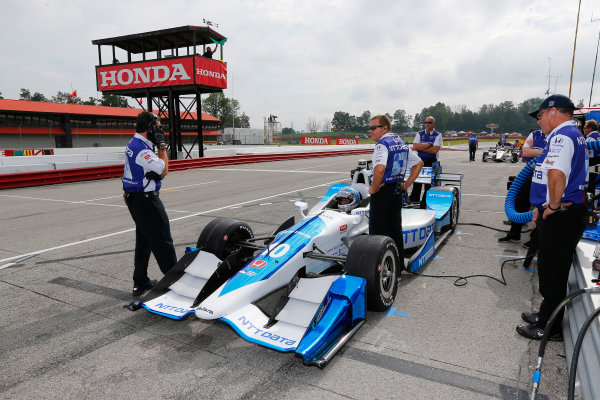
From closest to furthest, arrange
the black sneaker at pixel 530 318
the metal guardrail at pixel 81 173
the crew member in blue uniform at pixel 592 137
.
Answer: the black sneaker at pixel 530 318
the crew member in blue uniform at pixel 592 137
the metal guardrail at pixel 81 173

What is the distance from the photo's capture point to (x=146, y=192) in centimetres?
410

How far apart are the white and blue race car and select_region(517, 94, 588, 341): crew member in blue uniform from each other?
50.9 inches

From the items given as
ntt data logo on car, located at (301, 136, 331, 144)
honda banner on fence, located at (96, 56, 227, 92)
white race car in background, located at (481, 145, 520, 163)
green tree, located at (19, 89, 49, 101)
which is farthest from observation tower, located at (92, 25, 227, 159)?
green tree, located at (19, 89, 49, 101)

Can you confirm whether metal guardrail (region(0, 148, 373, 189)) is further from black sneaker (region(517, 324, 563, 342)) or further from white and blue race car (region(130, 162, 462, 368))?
black sneaker (region(517, 324, 563, 342))

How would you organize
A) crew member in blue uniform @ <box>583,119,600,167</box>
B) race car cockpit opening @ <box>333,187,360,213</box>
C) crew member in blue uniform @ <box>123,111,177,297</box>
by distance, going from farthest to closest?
1. crew member in blue uniform @ <box>583,119,600,167</box>
2. race car cockpit opening @ <box>333,187,360,213</box>
3. crew member in blue uniform @ <box>123,111,177,297</box>

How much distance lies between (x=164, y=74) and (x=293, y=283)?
22.5 metres

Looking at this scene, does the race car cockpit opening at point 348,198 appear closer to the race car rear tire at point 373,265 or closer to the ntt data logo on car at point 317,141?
the race car rear tire at point 373,265

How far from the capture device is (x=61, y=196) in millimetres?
11984

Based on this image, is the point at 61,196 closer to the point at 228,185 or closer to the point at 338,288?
the point at 228,185

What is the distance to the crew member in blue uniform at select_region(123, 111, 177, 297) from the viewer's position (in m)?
4.03

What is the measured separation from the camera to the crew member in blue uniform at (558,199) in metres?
2.94

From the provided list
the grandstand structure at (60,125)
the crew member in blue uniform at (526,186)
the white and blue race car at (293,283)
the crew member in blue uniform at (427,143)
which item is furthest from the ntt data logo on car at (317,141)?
the white and blue race car at (293,283)

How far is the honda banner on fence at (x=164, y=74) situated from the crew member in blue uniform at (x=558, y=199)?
71.3 ft

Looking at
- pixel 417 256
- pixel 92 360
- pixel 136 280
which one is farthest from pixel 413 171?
pixel 92 360
